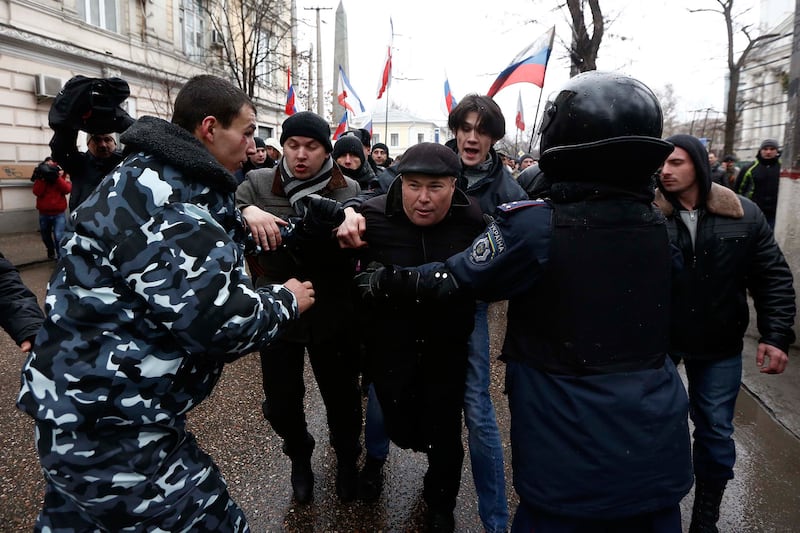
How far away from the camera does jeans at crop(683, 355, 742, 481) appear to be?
244 centimetres

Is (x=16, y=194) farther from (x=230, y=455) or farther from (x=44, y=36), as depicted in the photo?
(x=230, y=455)

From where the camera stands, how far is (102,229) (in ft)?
4.40

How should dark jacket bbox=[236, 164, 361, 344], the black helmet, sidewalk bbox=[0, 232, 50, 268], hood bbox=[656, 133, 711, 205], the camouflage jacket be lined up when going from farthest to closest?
1. sidewalk bbox=[0, 232, 50, 268]
2. dark jacket bbox=[236, 164, 361, 344]
3. hood bbox=[656, 133, 711, 205]
4. the black helmet
5. the camouflage jacket

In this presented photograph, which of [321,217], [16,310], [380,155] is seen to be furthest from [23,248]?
[321,217]

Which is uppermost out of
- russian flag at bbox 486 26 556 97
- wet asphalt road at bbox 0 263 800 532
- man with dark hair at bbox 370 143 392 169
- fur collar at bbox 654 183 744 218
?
russian flag at bbox 486 26 556 97

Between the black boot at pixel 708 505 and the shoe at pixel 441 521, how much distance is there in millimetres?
1157

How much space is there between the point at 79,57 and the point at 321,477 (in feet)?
47.0

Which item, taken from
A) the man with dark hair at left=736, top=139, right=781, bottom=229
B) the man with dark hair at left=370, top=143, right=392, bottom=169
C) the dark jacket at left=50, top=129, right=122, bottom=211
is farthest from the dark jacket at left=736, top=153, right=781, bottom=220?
the dark jacket at left=50, top=129, right=122, bottom=211

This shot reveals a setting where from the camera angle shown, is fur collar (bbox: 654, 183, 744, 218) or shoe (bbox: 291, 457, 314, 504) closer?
fur collar (bbox: 654, 183, 744, 218)

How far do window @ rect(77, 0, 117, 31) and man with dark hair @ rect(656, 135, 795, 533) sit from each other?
15.8m

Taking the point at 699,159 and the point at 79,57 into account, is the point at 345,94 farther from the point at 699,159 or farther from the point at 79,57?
the point at 699,159

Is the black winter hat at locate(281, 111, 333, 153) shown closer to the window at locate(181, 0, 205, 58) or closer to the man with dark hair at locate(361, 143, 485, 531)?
the man with dark hair at locate(361, 143, 485, 531)

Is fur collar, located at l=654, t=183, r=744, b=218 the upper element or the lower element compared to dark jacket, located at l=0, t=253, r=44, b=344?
upper

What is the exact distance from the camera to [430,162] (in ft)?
7.16
